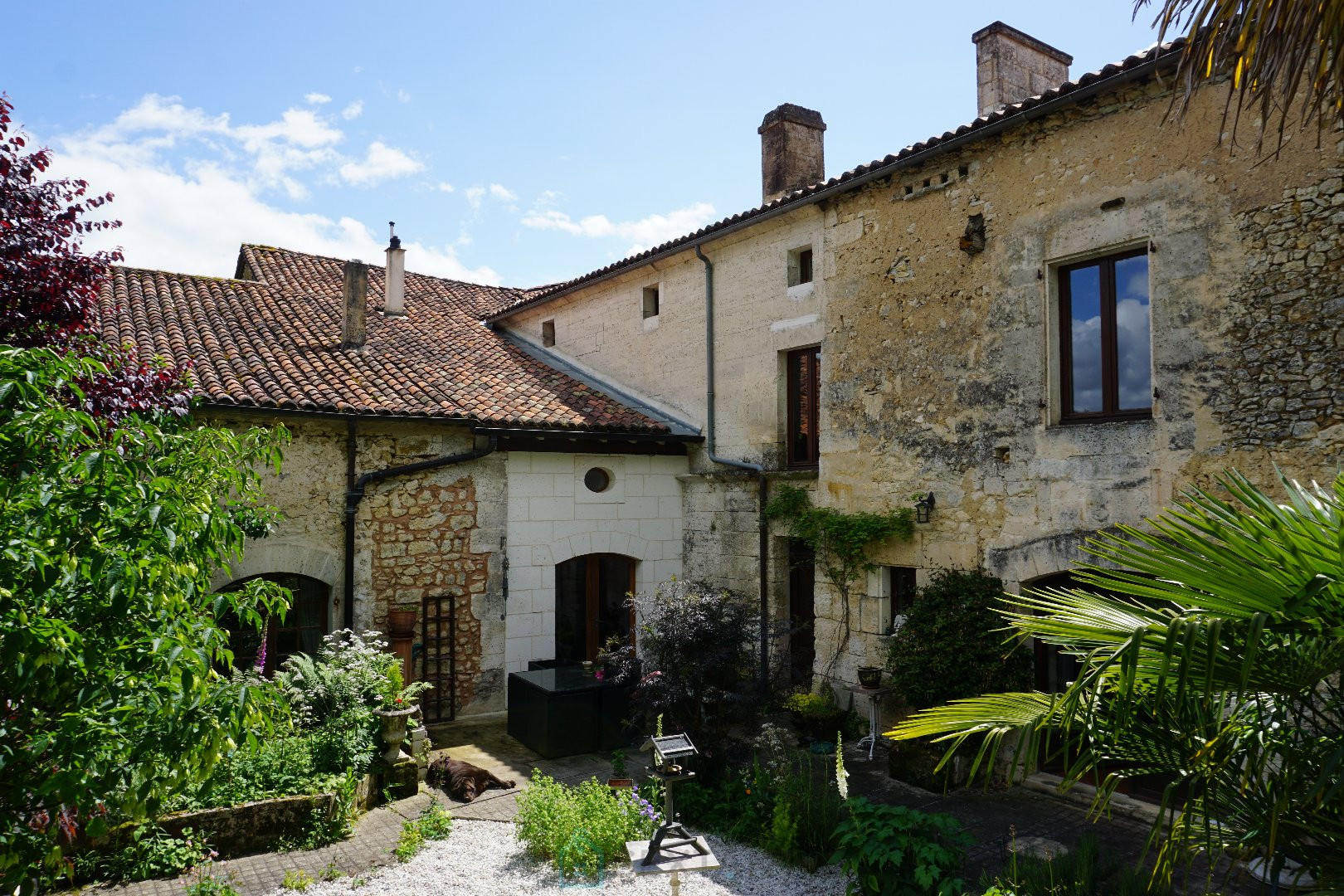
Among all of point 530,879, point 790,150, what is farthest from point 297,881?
point 790,150

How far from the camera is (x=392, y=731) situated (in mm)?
7562

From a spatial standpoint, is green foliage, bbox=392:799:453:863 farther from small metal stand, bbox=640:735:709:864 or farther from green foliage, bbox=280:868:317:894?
small metal stand, bbox=640:735:709:864

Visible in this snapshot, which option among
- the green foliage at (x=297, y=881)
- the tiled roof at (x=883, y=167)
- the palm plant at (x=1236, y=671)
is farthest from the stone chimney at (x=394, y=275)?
the palm plant at (x=1236, y=671)

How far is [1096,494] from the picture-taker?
7.43m

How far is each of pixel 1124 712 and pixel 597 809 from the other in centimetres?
487

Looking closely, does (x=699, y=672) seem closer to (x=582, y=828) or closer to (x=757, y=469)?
(x=582, y=828)

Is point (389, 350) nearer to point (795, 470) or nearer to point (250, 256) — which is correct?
point (250, 256)

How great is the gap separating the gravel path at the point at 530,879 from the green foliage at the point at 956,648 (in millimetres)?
2335

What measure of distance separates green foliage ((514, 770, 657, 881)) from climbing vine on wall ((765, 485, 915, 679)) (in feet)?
12.6

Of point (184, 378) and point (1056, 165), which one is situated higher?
point (1056, 165)

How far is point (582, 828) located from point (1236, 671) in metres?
4.94

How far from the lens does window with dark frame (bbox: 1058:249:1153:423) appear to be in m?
7.39

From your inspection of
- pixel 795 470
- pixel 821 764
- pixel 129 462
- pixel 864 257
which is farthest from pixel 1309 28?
pixel 795 470

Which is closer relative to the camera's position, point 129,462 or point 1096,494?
point 129,462
